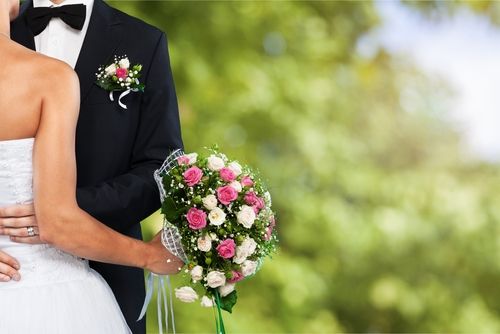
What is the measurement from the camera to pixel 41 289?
2416 millimetres

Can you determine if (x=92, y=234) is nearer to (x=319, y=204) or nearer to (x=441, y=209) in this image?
(x=319, y=204)

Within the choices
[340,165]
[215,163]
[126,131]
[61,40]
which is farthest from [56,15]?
[340,165]

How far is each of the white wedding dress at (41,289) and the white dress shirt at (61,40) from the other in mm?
616

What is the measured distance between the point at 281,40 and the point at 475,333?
322 cm

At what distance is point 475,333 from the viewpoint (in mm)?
8250

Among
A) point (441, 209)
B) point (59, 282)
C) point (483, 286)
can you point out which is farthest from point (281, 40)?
point (59, 282)

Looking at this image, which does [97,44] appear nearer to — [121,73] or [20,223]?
[121,73]

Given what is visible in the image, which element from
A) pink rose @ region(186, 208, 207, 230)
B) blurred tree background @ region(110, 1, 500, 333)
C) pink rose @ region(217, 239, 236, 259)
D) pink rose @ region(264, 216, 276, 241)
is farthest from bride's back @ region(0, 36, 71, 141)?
blurred tree background @ region(110, 1, 500, 333)

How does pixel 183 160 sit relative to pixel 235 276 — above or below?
above

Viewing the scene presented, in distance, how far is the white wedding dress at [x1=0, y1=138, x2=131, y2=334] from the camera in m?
2.34

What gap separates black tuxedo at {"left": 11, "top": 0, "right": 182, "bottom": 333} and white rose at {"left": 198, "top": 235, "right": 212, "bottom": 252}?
0.34 metres

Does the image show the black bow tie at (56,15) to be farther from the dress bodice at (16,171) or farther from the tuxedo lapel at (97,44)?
the dress bodice at (16,171)

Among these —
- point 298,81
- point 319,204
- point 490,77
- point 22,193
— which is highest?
point 490,77

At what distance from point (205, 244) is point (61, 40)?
0.90 metres
